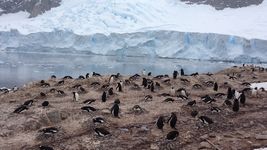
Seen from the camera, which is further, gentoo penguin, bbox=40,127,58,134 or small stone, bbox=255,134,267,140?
gentoo penguin, bbox=40,127,58,134

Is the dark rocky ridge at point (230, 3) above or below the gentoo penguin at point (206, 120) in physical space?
above

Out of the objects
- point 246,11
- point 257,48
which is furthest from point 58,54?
point 246,11

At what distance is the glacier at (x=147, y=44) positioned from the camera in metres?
49.9

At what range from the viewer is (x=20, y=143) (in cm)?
1073

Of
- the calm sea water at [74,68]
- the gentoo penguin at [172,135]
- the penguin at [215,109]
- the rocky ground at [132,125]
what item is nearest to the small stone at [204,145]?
the rocky ground at [132,125]

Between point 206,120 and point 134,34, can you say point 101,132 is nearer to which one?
point 206,120

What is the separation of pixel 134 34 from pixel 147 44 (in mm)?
2045

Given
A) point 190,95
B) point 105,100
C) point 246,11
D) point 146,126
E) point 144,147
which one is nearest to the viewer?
point 144,147

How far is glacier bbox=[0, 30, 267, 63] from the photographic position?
49875mm

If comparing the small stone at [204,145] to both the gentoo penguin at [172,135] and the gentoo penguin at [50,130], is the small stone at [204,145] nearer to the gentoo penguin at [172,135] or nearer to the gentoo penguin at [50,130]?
the gentoo penguin at [172,135]

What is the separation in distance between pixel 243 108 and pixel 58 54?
4560 cm

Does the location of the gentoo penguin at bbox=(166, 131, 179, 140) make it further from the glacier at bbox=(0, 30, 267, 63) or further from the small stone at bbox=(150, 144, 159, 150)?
the glacier at bbox=(0, 30, 267, 63)

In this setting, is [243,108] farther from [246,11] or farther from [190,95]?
[246,11]

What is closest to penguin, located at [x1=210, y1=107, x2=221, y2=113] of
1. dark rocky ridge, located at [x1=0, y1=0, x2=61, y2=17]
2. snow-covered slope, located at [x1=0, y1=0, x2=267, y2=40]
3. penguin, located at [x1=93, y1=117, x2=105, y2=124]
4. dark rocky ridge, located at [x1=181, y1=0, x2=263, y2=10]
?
Answer: penguin, located at [x1=93, y1=117, x2=105, y2=124]
